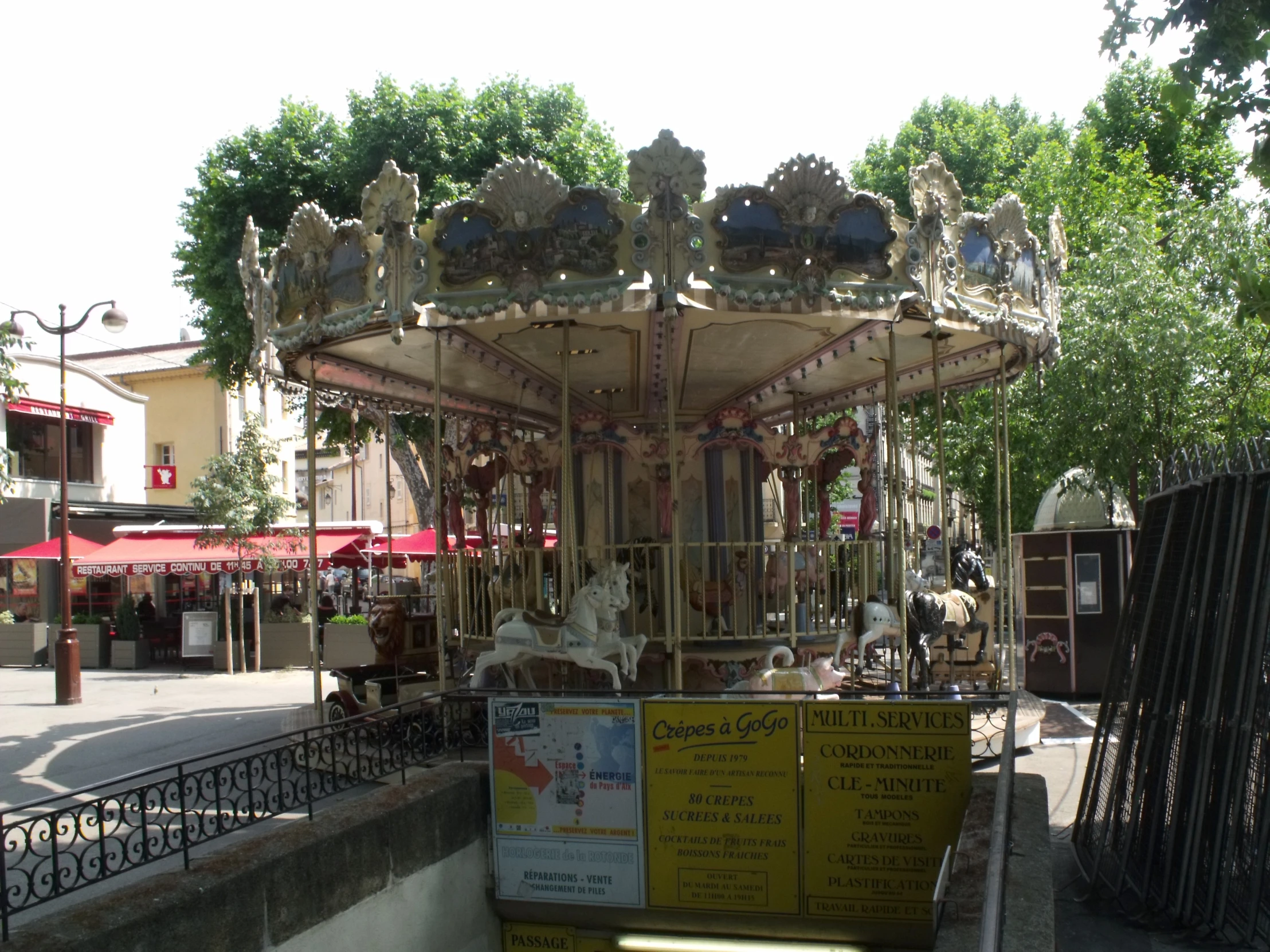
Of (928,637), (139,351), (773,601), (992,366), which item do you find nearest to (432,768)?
(773,601)

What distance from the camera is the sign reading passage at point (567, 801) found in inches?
337

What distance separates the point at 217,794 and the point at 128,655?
64.9 feet

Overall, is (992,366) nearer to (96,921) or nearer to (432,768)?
(432,768)

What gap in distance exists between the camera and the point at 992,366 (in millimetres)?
13922

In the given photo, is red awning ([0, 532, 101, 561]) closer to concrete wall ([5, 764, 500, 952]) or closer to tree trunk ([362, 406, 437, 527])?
tree trunk ([362, 406, 437, 527])

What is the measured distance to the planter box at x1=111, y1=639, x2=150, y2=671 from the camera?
962 inches

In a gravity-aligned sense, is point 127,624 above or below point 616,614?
below

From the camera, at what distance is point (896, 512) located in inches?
437

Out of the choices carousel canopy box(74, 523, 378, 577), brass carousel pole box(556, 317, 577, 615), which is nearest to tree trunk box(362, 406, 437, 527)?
carousel canopy box(74, 523, 378, 577)

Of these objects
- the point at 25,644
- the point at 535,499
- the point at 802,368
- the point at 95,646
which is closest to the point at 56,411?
the point at 25,644

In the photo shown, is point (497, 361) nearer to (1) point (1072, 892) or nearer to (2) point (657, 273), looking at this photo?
(2) point (657, 273)

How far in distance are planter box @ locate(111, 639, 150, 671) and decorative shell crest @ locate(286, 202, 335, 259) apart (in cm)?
1713

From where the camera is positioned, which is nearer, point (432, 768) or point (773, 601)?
point (432, 768)

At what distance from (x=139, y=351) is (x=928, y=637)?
4261 centimetres
